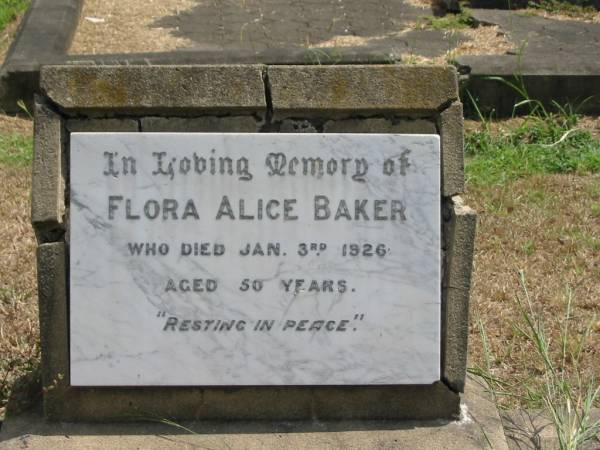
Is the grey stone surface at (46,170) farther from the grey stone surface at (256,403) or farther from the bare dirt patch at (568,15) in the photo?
the bare dirt patch at (568,15)

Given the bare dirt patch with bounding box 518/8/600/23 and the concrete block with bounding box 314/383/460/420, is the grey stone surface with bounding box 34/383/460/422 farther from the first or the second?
the bare dirt patch with bounding box 518/8/600/23

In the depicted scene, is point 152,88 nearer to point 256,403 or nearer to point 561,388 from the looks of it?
point 256,403

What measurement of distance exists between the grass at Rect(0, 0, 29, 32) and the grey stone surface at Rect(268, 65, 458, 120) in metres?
5.78

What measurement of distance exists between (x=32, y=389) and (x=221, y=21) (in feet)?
18.7

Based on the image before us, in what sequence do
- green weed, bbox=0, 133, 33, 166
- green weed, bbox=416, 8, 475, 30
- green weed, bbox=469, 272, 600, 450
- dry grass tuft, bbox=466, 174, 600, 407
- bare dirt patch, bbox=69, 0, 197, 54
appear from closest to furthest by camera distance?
1. green weed, bbox=469, 272, 600, 450
2. dry grass tuft, bbox=466, 174, 600, 407
3. green weed, bbox=0, 133, 33, 166
4. bare dirt patch, bbox=69, 0, 197, 54
5. green weed, bbox=416, 8, 475, 30

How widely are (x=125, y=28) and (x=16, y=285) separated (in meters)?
4.16

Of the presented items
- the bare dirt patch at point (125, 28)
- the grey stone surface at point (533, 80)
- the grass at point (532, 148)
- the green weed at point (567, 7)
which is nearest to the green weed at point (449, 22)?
the green weed at point (567, 7)

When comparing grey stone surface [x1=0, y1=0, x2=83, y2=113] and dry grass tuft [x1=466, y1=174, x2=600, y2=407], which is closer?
dry grass tuft [x1=466, y1=174, x2=600, y2=407]

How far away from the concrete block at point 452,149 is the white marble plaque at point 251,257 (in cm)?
6

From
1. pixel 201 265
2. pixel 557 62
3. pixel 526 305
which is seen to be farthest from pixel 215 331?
pixel 557 62

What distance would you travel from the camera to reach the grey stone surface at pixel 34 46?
5809mm

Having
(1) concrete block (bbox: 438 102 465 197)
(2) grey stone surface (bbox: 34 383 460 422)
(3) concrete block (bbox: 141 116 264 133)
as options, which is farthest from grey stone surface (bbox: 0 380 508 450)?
(3) concrete block (bbox: 141 116 264 133)

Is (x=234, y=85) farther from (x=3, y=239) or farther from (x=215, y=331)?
(x=3, y=239)

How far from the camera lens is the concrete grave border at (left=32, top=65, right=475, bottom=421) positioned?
272 cm
